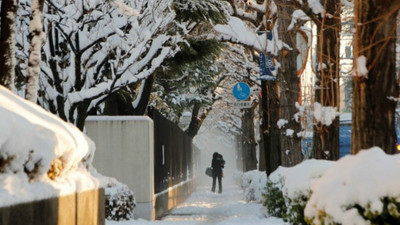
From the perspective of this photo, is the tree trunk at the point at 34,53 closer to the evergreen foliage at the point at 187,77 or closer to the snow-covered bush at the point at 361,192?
the snow-covered bush at the point at 361,192

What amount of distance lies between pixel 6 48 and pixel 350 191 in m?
5.75

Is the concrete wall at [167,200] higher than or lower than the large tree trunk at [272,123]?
lower

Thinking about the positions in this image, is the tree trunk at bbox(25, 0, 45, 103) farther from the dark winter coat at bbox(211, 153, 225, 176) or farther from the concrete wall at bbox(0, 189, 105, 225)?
the dark winter coat at bbox(211, 153, 225, 176)

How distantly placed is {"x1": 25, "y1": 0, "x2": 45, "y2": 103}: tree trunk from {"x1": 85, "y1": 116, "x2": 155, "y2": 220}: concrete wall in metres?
6.20

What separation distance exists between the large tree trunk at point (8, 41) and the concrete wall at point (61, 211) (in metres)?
1.98

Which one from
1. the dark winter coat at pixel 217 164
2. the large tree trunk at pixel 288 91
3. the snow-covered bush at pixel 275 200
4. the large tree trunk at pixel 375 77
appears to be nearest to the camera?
the large tree trunk at pixel 375 77

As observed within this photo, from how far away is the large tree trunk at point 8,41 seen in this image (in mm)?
9297

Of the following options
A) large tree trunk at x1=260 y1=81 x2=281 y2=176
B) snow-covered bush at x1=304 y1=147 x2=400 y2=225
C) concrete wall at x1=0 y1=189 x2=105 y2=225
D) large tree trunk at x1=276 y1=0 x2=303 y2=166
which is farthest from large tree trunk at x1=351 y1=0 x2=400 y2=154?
large tree trunk at x1=260 y1=81 x2=281 y2=176

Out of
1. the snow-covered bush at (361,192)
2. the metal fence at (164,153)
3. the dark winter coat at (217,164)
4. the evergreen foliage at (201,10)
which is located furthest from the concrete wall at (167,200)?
the snow-covered bush at (361,192)

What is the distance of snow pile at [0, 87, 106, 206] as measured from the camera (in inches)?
180

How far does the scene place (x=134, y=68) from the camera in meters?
16.1

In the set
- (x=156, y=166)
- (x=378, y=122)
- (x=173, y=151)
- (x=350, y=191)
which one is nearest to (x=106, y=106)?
(x=156, y=166)

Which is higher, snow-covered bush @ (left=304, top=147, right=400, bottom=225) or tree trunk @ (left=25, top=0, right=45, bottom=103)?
tree trunk @ (left=25, top=0, right=45, bottom=103)

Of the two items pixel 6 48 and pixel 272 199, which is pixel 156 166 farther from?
pixel 6 48
